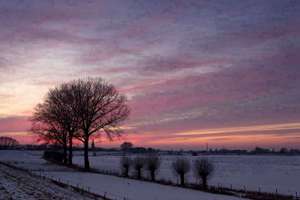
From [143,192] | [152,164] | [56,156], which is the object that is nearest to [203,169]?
[152,164]

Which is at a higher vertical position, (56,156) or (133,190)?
(56,156)

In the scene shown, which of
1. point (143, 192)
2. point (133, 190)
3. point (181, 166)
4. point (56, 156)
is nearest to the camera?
point (143, 192)

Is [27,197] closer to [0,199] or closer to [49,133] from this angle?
[0,199]

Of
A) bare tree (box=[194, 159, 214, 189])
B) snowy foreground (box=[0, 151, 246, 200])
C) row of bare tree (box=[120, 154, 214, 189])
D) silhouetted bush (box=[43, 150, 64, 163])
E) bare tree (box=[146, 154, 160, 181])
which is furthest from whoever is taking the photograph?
silhouetted bush (box=[43, 150, 64, 163])

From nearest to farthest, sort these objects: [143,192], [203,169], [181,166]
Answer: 1. [143,192]
2. [203,169]
3. [181,166]

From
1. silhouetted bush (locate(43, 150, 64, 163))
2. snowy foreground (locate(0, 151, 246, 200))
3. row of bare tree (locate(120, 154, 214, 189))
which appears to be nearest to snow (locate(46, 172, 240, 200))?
snowy foreground (locate(0, 151, 246, 200))

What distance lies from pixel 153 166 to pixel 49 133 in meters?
30.4

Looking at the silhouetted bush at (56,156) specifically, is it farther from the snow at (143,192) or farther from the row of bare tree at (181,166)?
the snow at (143,192)

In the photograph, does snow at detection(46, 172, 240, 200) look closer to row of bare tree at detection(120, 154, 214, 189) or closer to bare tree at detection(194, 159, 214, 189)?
row of bare tree at detection(120, 154, 214, 189)

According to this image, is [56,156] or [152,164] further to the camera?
[56,156]

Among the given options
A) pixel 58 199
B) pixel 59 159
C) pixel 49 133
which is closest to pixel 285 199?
pixel 58 199

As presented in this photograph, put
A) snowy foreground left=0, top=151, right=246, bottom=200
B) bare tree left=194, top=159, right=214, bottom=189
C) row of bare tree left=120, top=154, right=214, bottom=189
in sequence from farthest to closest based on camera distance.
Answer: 1. row of bare tree left=120, top=154, right=214, bottom=189
2. bare tree left=194, top=159, right=214, bottom=189
3. snowy foreground left=0, top=151, right=246, bottom=200

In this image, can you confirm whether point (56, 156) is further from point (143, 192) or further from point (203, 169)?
point (143, 192)

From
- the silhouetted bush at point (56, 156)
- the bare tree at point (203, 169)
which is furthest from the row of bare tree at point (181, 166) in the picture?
the silhouetted bush at point (56, 156)
